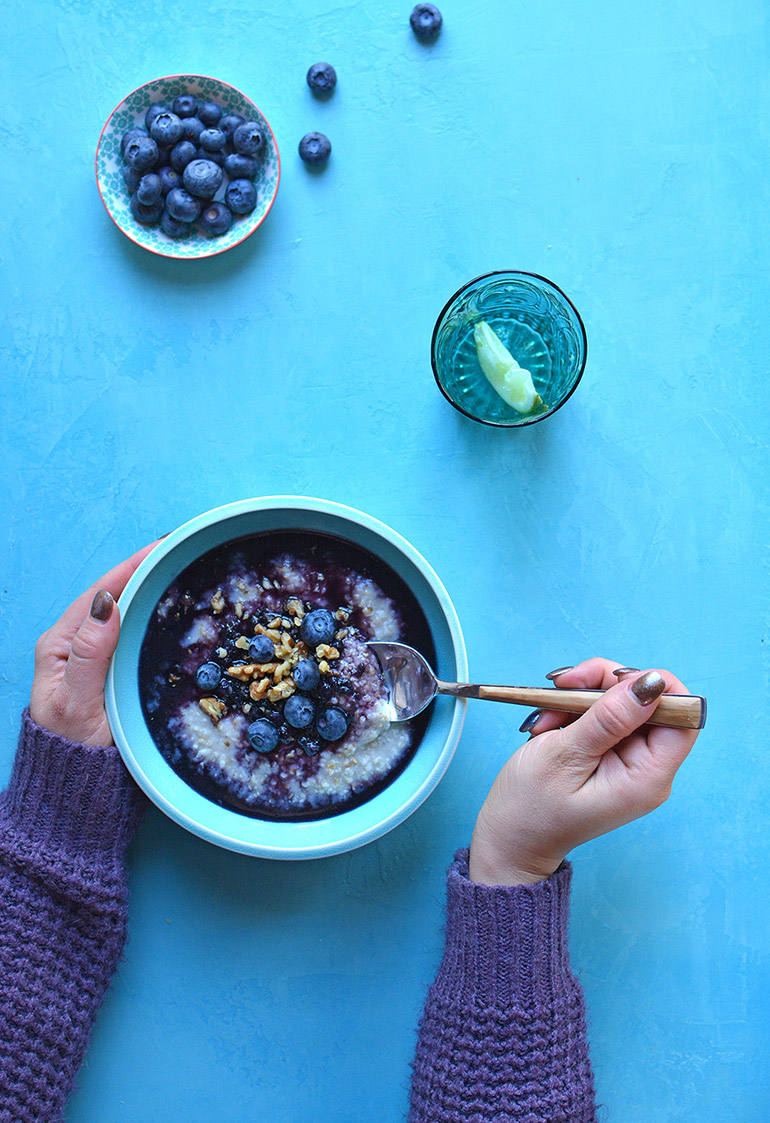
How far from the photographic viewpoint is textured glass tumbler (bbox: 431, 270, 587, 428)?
1.27 m

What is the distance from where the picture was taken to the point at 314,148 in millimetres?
1289

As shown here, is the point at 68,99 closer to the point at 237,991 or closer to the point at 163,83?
the point at 163,83

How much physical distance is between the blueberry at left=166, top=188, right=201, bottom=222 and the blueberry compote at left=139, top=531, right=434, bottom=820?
1.69ft

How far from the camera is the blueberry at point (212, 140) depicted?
1.26 metres

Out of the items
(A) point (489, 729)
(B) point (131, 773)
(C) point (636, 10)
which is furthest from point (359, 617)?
(C) point (636, 10)

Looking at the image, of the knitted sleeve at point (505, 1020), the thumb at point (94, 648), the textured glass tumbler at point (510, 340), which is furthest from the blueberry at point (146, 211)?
the knitted sleeve at point (505, 1020)

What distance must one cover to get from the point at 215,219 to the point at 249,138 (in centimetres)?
13

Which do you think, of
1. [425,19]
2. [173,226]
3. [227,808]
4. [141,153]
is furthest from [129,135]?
[227,808]

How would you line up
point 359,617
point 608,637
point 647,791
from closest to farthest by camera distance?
point 647,791
point 359,617
point 608,637

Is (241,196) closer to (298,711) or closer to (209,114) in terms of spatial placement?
(209,114)

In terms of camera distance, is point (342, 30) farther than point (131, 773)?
Yes

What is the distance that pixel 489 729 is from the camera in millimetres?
1279

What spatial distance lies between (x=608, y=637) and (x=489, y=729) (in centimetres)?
24

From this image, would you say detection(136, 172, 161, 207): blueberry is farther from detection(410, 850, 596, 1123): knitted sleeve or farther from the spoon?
detection(410, 850, 596, 1123): knitted sleeve
